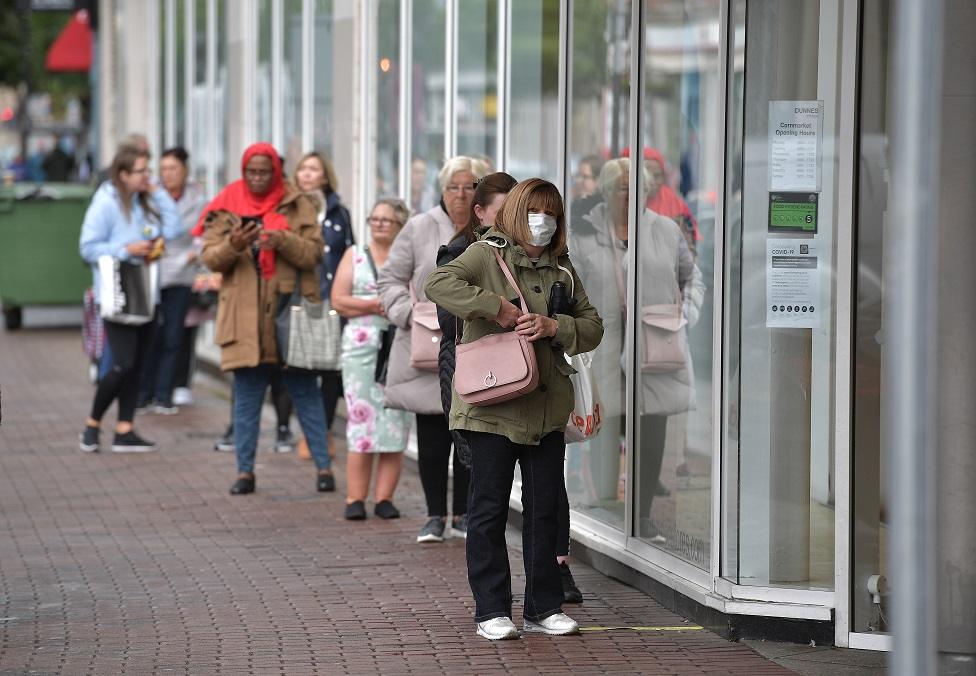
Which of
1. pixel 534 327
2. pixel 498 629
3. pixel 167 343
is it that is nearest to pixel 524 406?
pixel 534 327

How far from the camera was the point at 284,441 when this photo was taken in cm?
1153

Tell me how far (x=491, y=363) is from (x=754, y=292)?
3.45 ft

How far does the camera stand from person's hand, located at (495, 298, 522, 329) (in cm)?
611

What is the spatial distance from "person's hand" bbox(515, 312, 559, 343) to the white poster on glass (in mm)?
875

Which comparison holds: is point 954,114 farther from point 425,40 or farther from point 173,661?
point 425,40

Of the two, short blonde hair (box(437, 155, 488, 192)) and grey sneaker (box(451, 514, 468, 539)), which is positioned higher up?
short blonde hair (box(437, 155, 488, 192))

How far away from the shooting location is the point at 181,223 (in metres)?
13.3

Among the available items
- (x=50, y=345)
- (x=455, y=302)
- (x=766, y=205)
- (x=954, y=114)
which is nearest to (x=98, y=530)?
(x=455, y=302)

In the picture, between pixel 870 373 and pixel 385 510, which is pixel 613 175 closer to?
pixel 870 373

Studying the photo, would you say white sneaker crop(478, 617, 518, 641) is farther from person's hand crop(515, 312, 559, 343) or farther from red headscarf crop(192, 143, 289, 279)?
red headscarf crop(192, 143, 289, 279)

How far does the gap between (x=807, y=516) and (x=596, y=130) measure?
314cm

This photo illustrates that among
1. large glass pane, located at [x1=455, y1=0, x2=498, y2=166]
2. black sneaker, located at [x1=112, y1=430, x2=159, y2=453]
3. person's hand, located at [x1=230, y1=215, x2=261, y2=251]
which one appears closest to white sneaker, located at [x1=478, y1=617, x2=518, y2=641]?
person's hand, located at [x1=230, y1=215, x2=261, y2=251]

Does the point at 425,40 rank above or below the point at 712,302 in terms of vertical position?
above

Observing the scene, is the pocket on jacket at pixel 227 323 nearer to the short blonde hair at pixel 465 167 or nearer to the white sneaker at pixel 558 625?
the short blonde hair at pixel 465 167
